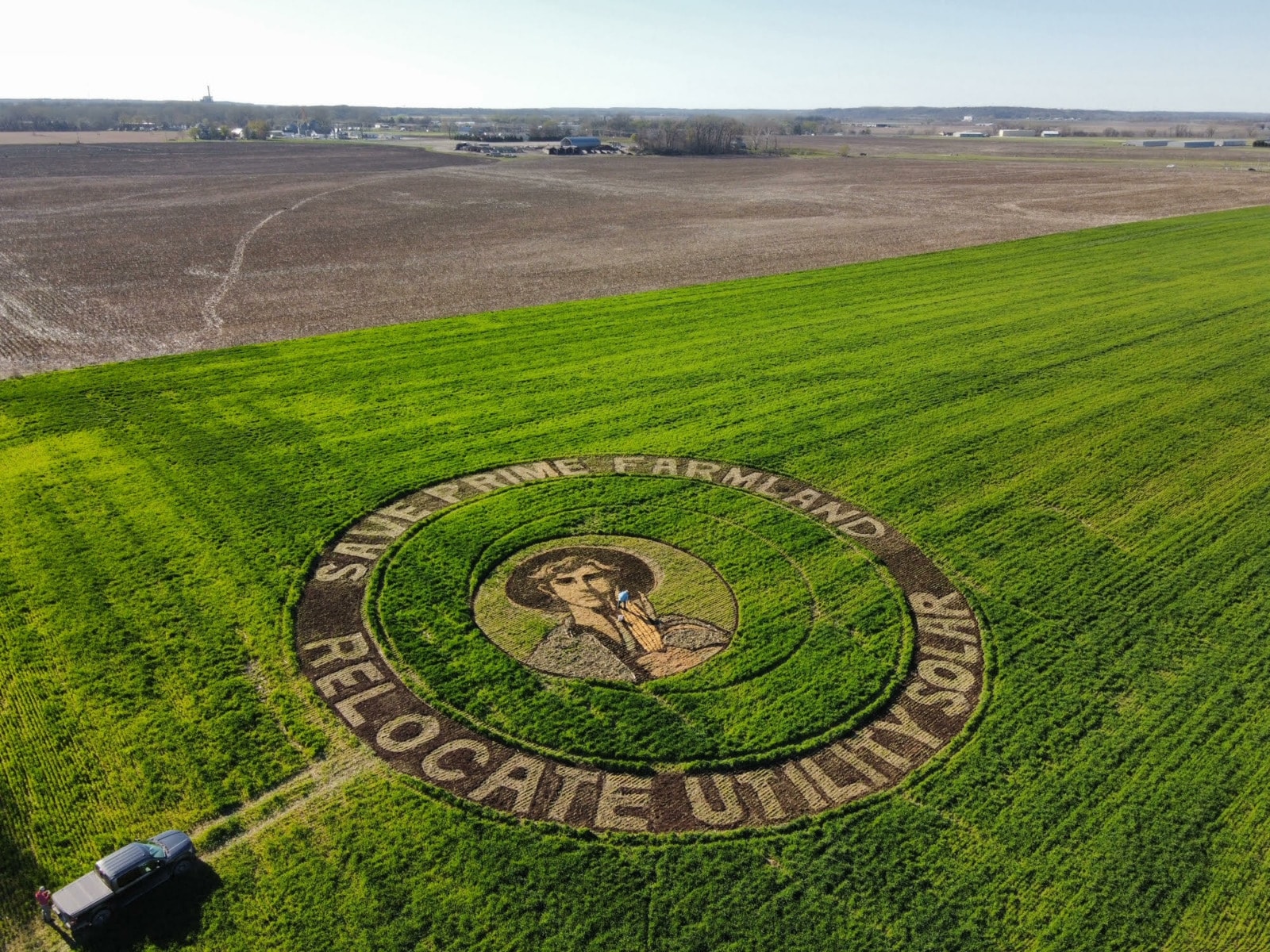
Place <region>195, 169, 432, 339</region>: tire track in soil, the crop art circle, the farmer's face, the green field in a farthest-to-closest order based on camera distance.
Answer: <region>195, 169, 432, 339</region>: tire track in soil
the farmer's face
the crop art circle
the green field

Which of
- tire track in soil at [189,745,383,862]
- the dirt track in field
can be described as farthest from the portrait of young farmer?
the dirt track in field

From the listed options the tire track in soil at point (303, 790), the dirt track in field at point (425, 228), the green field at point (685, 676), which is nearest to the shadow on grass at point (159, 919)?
the green field at point (685, 676)

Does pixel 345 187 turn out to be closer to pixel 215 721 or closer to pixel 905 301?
pixel 905 301

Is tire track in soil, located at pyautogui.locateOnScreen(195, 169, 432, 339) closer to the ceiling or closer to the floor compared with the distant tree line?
closer to the floor

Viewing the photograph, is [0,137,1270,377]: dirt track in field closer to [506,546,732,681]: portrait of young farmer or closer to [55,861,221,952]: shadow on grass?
[506,546,732,681]: portrait of young farmer

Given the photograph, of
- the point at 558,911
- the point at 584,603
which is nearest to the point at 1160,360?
the point at 584,603

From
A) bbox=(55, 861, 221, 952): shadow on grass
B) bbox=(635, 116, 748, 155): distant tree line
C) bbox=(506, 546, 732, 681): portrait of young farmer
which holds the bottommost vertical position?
bbox=(55, 861, 221, 952): shadow on grass

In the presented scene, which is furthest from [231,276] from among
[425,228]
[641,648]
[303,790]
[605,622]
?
[303,790]

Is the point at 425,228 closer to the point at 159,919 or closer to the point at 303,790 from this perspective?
the point at 303,790
